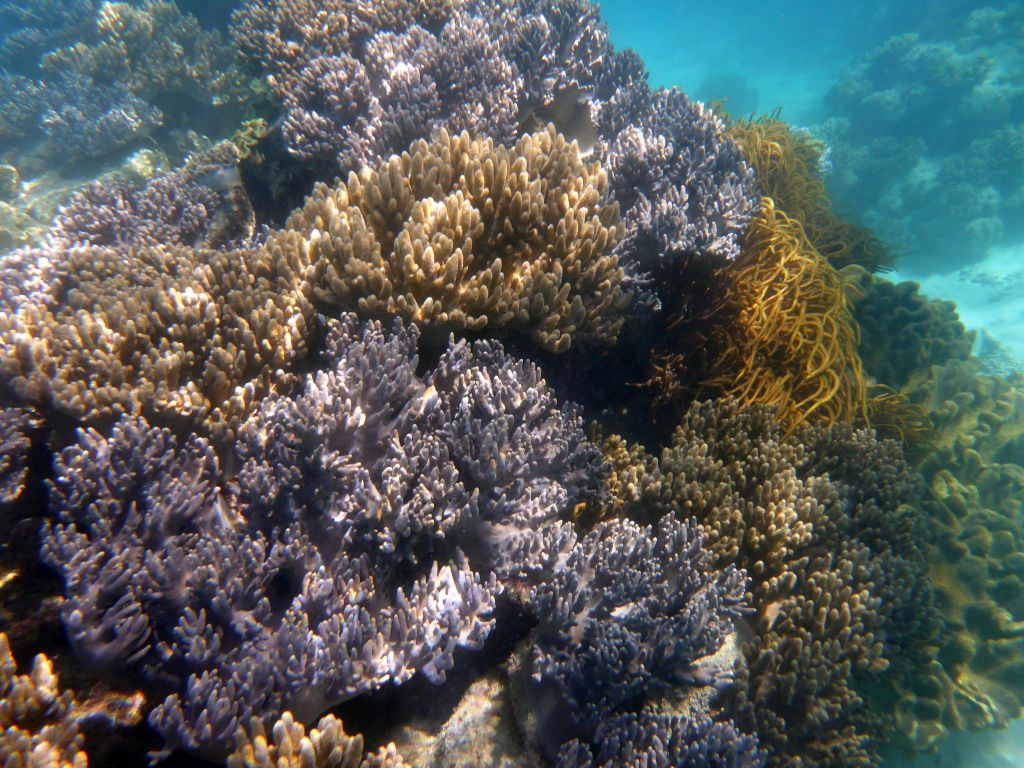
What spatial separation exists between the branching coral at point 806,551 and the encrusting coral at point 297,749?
226 centimetres

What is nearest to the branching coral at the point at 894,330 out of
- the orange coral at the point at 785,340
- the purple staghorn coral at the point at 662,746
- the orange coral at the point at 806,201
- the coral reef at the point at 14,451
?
the orange coral at the point at 806,201

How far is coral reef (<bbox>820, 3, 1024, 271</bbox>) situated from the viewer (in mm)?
18656

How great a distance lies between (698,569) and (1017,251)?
25.9 meters

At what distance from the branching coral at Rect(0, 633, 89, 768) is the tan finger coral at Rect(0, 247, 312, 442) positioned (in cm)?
139

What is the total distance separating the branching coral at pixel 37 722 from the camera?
6.42 feet

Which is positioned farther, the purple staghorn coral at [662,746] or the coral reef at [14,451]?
the coral reef at [14,451]

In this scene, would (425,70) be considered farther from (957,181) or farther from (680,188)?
(957,181)

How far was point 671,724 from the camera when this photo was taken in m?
2.83

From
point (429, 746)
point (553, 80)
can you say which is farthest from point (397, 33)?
point (429, 746)

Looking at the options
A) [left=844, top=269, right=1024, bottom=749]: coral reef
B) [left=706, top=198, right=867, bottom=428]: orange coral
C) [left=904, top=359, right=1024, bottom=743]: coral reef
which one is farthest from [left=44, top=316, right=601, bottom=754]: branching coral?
[left=904, top=359, right=1024, bottom=743]: coral reef

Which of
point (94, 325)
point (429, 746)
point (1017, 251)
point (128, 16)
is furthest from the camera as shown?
point (1017, 251)

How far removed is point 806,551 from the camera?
150 inches

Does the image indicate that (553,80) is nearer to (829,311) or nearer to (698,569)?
(829,311)

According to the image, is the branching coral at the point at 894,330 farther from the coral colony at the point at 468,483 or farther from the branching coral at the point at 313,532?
the branching coral at the point at 313,532
